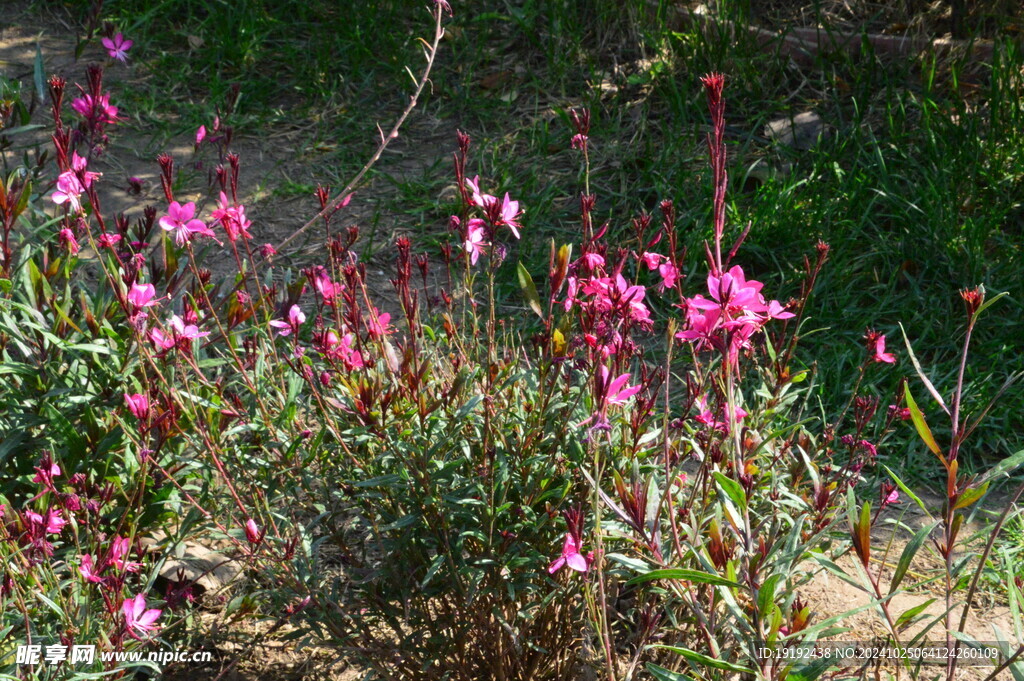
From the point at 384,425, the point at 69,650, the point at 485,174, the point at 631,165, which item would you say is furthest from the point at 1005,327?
the point at 69,650

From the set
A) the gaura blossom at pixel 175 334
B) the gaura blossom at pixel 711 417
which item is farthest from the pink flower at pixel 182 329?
the gaura blossom at pixel 711 417

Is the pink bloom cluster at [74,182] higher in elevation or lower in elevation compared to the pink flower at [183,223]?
higher

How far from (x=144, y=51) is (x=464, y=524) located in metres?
4.46

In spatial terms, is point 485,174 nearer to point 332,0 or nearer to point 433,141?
point 433,141

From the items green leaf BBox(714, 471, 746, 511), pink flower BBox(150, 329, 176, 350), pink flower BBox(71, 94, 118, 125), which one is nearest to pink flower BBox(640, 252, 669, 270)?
green leaf BBox(714, 471, 746, 511)

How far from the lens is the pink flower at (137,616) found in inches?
76.4

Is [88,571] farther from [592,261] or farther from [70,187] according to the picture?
[592,261]

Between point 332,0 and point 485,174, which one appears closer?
point 485,174

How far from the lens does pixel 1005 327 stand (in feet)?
11.4

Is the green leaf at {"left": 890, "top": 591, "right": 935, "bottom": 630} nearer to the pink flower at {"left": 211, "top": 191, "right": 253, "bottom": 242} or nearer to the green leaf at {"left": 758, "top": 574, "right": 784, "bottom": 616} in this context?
the green leaf at {"left": 758, "top": 574, "right": 784, "bottom": 616}

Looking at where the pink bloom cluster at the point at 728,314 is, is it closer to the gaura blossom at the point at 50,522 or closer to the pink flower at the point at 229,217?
the pink flower at the point at 229,217

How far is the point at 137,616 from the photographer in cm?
198

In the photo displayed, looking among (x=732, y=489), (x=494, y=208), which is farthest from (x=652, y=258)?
(x=732, y=489)

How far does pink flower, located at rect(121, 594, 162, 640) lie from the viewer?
76.4 inches
